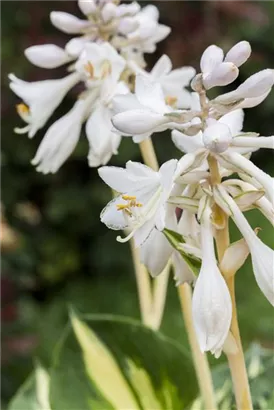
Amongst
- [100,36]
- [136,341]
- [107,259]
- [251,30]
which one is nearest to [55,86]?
[100,36]

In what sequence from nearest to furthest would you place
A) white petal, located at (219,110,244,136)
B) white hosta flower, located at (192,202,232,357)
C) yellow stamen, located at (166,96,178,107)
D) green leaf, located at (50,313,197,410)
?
white hosta flower, located at (192,202,232,357) → white petal, located at (219,110,244,136) → yellow stamen, located at (166,96,178,107) → green leaf, located at (50,313,197,410)

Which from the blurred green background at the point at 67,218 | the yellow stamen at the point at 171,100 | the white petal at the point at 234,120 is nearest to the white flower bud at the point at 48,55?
the yellow stamen at the point at 171,100

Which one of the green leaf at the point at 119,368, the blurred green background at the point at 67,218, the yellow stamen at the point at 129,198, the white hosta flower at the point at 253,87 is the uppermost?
the white hosta flower at the point at 253,87

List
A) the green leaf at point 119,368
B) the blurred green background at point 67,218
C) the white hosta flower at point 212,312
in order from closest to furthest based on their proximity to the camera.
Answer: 1. the white hosta flower at point 212,312
2. the green leaf at point 119,368
3. the blurred green background at point 67,218

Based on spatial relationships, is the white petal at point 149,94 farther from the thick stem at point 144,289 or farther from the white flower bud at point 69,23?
the thick stem at point 144,289

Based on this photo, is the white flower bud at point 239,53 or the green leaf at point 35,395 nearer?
the white flower bud at point 239,53

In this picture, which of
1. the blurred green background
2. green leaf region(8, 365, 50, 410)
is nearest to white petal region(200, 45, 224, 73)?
green leaf region(8, 365, 50, 410)

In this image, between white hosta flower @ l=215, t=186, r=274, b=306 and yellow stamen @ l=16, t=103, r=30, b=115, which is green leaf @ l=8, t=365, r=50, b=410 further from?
white hosta flower @ l=215, t=186, r=274, b=306

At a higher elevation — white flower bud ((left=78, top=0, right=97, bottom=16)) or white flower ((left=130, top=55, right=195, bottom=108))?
white flower bud ((left=78, top=0, right=97, bottom=16))

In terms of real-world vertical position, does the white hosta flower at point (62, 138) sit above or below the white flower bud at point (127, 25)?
below
